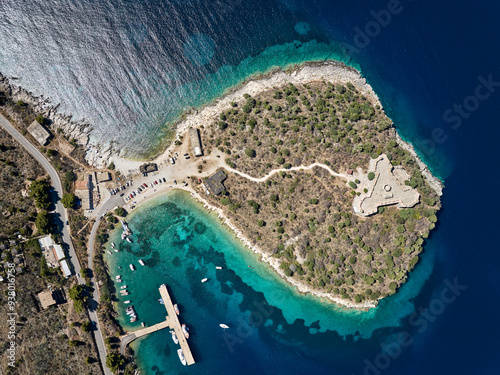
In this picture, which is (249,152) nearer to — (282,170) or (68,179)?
(282,170)

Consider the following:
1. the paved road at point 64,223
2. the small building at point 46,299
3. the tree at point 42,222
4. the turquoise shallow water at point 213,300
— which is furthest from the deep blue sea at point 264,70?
the tree at point 42,222

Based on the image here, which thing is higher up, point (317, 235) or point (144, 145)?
point (144, 145)

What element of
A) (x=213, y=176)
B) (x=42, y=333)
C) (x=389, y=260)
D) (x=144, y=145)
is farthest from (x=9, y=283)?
(x=389, y=260)

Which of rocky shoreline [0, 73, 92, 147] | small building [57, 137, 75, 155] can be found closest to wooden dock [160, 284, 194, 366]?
small building [57, 137, 75, 155]

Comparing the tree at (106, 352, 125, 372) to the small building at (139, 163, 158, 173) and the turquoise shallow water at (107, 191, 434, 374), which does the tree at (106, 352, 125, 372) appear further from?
the small building at (139, 163, 158, 173)

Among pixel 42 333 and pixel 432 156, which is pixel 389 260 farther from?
pixel 42 333
